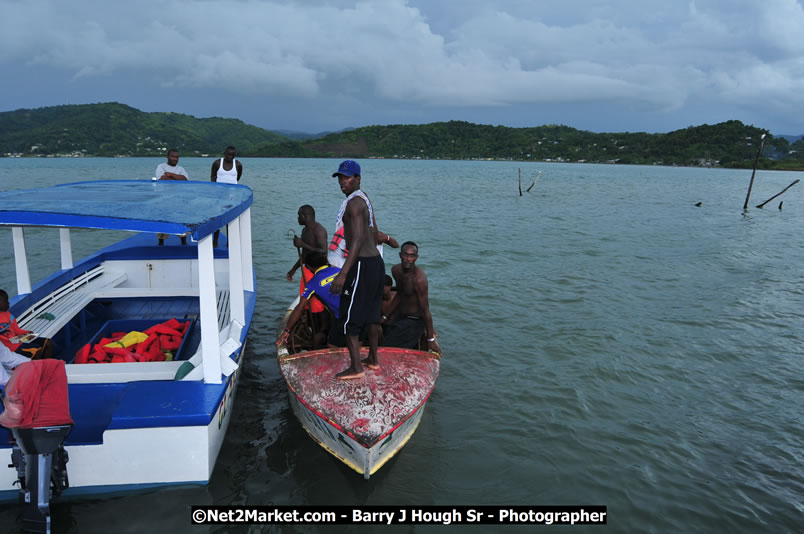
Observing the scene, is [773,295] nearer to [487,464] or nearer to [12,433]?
[487,464]

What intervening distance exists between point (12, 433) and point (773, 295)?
15.1 meters

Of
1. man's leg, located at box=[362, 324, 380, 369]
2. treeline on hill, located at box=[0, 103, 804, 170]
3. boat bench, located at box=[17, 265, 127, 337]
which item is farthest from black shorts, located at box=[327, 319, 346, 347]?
treeline on hill, located at box=[0, 103, 804, 170]

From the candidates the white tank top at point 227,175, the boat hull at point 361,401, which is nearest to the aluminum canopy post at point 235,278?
the boat hull at point 361,401

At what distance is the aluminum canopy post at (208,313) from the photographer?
161 inches

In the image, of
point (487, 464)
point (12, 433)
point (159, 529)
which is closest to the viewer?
point (12, 433)

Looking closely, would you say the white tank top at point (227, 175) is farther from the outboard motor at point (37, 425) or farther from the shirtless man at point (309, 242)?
the outboard motor at point (37, 425)

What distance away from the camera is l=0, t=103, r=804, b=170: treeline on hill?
368 feet

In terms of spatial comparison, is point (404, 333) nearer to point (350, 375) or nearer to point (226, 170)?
point (350, 375)

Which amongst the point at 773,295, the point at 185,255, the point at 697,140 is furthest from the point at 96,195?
the point at 697,140

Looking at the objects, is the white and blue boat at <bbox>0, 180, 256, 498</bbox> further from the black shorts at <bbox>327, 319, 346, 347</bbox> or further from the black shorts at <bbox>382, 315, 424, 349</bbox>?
the black shorts at <bbox>382, 315, 424, 349</bbox>

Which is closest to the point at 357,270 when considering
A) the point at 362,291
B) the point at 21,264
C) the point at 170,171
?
the point at 362,291

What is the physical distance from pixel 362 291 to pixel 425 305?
62.6 inches

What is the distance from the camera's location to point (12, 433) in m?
3.28

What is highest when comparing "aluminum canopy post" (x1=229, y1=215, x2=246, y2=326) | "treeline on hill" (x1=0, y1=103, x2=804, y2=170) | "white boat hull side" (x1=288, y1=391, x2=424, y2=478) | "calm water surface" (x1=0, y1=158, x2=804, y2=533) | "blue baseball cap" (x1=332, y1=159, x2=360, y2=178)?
"treeline on hill" (x1=0, y1=103, x2=804, y2=170)
